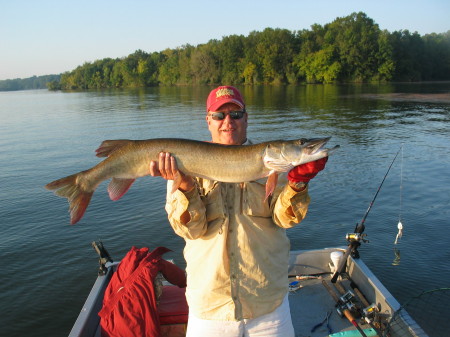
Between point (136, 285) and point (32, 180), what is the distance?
10.4 metres

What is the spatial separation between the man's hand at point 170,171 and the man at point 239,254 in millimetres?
14

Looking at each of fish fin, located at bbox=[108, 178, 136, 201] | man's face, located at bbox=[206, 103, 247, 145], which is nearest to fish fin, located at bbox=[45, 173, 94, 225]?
fish fin, located at bbox=[108, 178, 136, 201]

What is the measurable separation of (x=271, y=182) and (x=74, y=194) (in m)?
1.78

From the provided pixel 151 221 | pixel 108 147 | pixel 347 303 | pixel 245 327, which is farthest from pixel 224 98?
pixel 151 221

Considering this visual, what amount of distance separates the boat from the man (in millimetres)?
1434

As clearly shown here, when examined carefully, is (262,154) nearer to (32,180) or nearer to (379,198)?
(379,198)

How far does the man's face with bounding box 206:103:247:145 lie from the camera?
294 cm

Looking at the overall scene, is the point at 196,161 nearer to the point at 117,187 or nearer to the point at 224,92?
the point at 224,92

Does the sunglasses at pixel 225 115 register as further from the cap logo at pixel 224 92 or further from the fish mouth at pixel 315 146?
the fish mouth at pixel 315 146

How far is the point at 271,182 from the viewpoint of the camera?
280 centimetres

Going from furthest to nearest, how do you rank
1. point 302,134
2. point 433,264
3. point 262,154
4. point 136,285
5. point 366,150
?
point 302,134 < point 366,150 < point 433,264 < point 136,285 < point 262,154

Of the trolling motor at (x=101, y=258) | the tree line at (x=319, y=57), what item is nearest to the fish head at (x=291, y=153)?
the trolling motor at (x=101, y=258)

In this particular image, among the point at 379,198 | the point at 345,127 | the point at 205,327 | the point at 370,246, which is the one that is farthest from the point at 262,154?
the point at 345,127

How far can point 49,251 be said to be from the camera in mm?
8164
